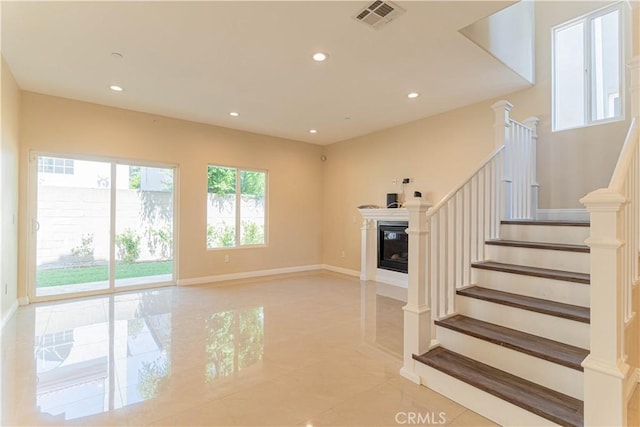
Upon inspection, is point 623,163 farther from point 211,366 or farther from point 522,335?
point 211,366

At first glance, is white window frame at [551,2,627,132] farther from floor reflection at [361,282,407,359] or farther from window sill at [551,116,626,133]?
floor reflection at [361,282,407,359]

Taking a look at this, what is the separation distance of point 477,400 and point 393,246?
12.5 feet

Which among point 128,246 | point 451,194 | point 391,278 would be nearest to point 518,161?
point 451,194

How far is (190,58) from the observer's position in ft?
10.7

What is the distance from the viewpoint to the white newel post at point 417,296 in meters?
2.37

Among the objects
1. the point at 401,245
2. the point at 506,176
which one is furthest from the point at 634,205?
the point at 401,245

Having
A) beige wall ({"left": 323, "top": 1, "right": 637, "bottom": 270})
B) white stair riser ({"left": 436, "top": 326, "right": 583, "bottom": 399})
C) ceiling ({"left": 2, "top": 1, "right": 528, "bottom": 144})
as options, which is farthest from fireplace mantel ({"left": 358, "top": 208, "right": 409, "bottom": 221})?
white stair riser ({"left": 436, "top": 326, "right": 583, "bottom": 399})

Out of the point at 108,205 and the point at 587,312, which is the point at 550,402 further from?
the point at 108,205

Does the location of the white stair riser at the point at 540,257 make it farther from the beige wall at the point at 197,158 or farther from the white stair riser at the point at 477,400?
the beige wall at the point at 197,158

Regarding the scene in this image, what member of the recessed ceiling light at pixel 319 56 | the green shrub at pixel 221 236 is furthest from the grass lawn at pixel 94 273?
the recessed ceiling light at pixel 319 56

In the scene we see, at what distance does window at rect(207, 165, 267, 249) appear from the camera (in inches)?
233

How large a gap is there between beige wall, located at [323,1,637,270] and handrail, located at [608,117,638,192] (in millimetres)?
1507

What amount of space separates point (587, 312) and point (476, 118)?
3.20 metres

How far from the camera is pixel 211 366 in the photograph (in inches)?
101
